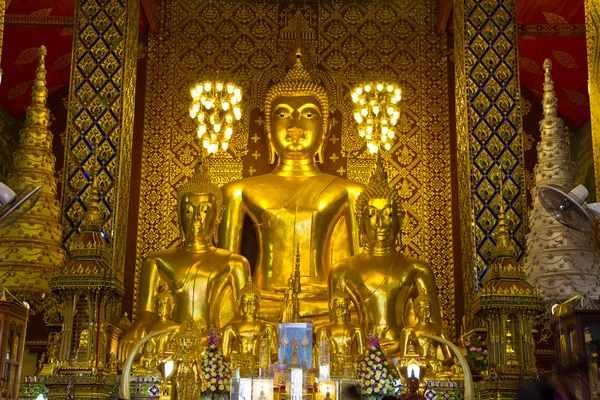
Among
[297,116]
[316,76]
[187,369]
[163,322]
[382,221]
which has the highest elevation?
[316,76]

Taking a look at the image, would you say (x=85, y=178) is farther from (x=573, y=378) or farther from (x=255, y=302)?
(x=573, y=378)

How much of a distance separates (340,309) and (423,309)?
1.84 ft

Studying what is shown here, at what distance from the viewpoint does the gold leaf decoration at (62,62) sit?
29.3ft

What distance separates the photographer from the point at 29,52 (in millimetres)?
8695

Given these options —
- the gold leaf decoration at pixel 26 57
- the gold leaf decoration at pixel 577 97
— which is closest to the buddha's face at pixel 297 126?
the gold leaf decoration at pixel 26 57

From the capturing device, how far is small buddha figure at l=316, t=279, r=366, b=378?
6.69 m

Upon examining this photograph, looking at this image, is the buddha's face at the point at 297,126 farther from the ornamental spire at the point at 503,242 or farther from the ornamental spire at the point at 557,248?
the ornamental spire at the point at 503,242

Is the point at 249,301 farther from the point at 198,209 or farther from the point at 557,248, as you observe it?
the point at 557,248

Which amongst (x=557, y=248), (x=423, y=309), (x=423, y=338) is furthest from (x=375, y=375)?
(x=557, y=248)

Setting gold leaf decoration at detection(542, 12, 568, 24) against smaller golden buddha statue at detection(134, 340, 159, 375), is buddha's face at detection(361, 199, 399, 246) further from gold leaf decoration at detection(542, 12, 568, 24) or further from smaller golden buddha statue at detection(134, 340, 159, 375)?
gold leaf decoration at detection(542, 12, 568, 24)

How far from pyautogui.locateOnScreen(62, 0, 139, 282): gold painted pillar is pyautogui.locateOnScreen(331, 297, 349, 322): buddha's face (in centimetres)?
155

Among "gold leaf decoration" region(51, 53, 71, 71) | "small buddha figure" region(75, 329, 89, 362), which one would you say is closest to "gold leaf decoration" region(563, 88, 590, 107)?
"gold leaf decoration" region(51, 53, 71, 71)

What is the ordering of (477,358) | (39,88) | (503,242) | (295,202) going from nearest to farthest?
(477,358)
(503,242)
(39,88)
(295,202)

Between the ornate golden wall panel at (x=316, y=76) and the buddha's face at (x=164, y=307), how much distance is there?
4.96 feet
